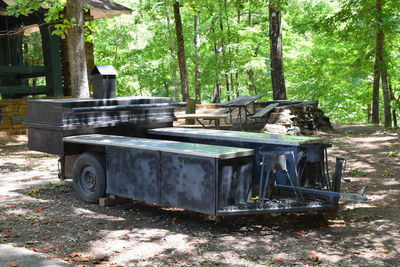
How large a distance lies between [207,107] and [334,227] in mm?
14584

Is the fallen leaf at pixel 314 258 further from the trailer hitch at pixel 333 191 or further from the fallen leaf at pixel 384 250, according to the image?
the trailer hitch at pixel 333 191

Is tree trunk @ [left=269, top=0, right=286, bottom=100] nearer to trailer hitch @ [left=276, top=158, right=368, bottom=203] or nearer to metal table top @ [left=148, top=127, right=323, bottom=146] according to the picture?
metal table top @ [left=148, top=127, right=323, bottom=146]

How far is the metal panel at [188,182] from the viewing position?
18.6ft

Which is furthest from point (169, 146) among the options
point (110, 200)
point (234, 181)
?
point (110, 200)

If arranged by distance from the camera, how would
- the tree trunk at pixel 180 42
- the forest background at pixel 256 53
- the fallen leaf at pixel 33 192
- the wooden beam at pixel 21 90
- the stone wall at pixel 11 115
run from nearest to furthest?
the fallen leaf at pixel 33 192 → the stone wall at pixel 11 115 → the wooden beam at pixel 21 90 → the tree trunk at pixel 180 42 → the forest background at pixel 256 53

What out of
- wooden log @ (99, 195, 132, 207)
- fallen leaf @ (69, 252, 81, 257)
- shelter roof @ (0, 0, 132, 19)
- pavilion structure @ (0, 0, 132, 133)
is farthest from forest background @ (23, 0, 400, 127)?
fallen leaf @ (69, 252, 81, 257)

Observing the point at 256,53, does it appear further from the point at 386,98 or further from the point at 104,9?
the point at 104,9

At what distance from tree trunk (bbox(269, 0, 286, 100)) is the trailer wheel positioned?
985cm

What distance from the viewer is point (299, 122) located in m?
14.4

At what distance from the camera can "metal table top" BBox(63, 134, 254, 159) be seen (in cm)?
567

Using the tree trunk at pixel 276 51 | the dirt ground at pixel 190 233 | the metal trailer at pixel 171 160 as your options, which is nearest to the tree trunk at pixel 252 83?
the tree trunk at pixel 276 51

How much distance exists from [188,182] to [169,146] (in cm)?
59

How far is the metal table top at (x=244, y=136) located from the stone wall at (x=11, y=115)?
25.7 feet

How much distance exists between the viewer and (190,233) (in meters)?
5.93
